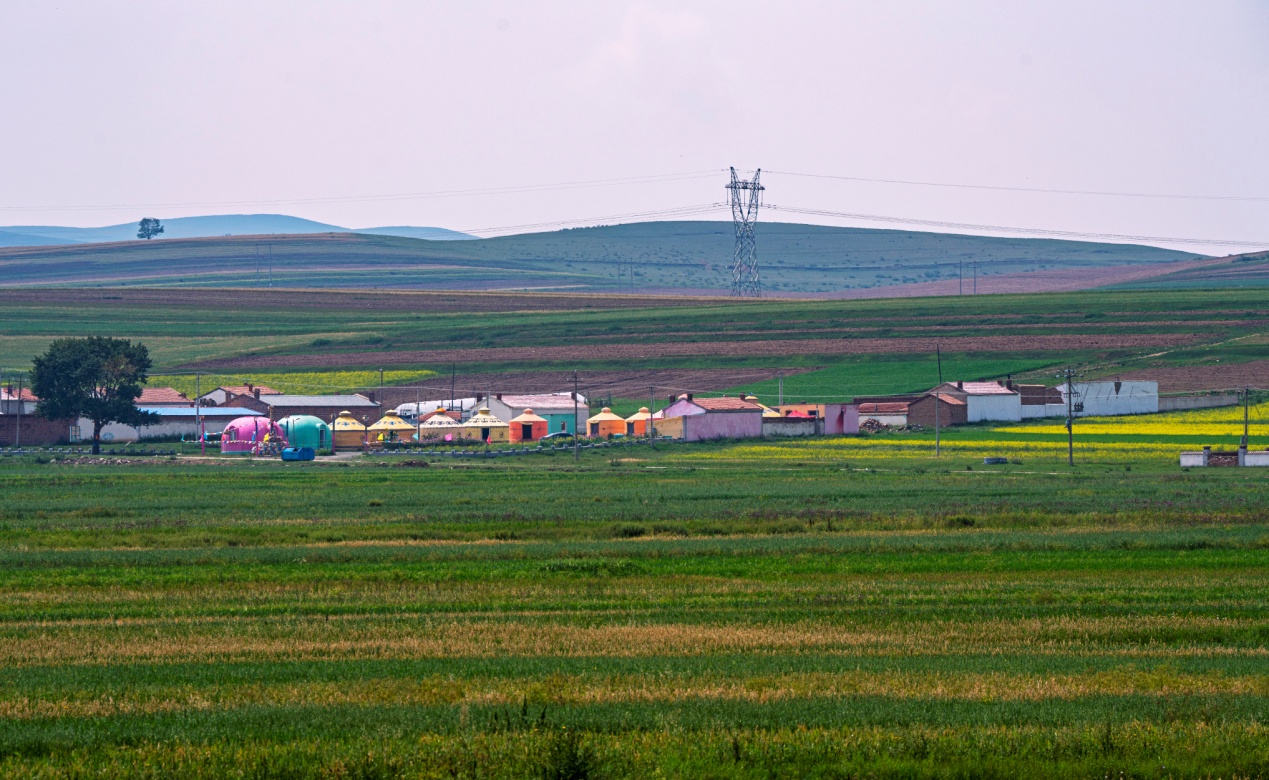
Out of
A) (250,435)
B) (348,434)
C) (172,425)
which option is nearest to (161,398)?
(172,425)

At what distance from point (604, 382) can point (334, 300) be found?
75201 millimetres

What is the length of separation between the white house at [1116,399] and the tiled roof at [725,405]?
79.9 ft

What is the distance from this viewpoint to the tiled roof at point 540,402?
11250cm

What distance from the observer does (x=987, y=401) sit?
104m

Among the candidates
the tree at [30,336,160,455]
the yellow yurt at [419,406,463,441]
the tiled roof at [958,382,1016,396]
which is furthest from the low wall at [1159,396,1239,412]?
the tree at [30,336,160,455]

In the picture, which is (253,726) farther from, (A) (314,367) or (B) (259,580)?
(A) (314,367)

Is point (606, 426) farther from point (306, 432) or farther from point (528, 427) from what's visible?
point (306, 432)

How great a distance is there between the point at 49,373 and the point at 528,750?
96.5 metres

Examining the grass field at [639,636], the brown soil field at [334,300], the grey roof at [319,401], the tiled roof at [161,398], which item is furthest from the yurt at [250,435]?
the brown soil field at [334,300]

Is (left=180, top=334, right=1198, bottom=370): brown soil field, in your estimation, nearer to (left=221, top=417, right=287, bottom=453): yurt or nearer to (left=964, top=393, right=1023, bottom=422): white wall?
(left=964, top=393, right=1023, bottom=422): white wall

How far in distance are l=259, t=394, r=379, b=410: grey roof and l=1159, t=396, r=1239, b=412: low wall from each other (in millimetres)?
63832

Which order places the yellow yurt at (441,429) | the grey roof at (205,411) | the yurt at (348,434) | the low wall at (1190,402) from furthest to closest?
the grey roof at (205,411) < the yellow yurt at (441,429) < the yurt at (348,434) < the low wall at (1190,402)

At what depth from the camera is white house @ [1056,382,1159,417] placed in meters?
105

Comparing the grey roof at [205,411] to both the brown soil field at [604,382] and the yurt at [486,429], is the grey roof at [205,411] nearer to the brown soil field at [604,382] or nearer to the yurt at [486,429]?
the brown soil field at [604,382]
